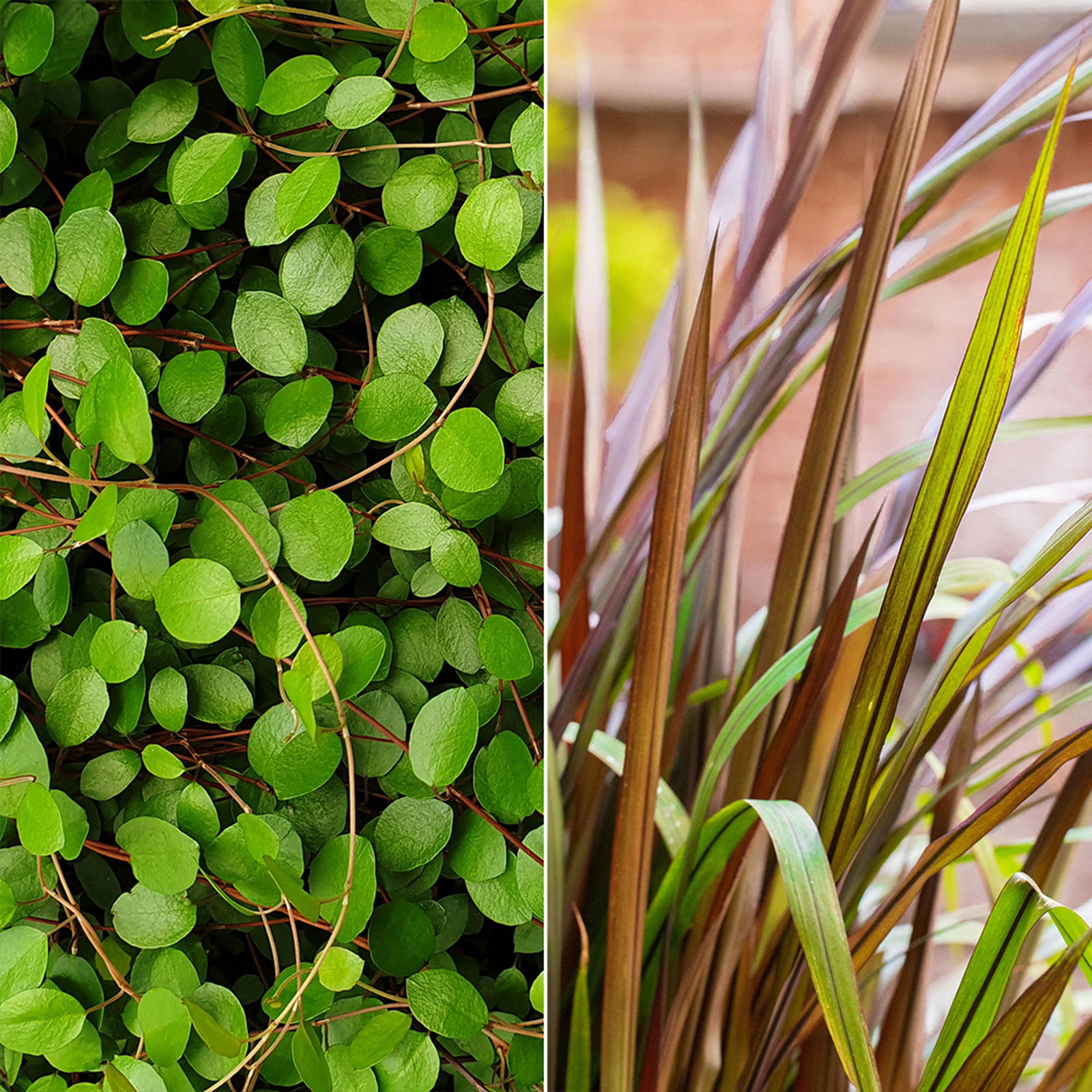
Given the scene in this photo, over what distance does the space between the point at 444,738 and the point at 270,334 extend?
0.31m

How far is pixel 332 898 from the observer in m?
0.65

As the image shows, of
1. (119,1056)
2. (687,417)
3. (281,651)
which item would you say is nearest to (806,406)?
(687,417)

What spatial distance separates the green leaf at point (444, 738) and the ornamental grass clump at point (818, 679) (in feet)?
0.22

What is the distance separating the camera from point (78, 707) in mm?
693

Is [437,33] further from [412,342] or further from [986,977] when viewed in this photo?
[986,977]

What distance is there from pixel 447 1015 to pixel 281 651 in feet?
0.93

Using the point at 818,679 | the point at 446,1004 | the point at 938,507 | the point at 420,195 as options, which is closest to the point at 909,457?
the point at 938,507

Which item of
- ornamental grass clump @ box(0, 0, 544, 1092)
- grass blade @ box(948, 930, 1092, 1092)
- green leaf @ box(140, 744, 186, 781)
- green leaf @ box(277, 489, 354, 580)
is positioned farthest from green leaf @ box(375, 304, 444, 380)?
grass blade @ box(948, 930, 1092, 1092)

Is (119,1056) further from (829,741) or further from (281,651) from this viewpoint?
(829,741)

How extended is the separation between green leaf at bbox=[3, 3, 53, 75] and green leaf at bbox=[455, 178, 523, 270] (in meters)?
0.34

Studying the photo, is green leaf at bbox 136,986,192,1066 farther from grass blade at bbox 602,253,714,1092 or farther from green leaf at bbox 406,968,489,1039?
grass blade at bbox 602,253,714,1092

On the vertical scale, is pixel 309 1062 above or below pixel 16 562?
below

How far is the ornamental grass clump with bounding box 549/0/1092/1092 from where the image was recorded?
0.54 metres

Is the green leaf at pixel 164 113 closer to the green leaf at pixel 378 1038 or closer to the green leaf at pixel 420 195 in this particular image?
the green leaf at pixel 420 195
